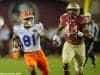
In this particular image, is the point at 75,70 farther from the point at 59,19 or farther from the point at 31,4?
the point at 31,4

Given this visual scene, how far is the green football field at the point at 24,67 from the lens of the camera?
2.20 meters

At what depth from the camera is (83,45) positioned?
87.0 inches

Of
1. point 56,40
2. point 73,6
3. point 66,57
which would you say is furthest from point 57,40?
point 73,6

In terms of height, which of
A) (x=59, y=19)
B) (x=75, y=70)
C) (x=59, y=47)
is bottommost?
(x=75, y=70)

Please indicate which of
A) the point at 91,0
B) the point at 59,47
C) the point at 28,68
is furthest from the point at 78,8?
the point at 28,68

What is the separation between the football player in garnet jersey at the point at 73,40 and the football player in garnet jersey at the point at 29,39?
4.8 inches

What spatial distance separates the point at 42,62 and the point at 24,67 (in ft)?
0.36

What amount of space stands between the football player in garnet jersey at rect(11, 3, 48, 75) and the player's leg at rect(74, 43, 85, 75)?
18 cm

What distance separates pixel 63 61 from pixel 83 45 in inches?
5.8

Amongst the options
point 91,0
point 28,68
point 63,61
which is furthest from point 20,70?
point 91,0

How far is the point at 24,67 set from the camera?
2.21 m

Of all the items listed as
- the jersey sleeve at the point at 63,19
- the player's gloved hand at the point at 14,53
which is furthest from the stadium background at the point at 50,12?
the player's gloved hand at the point at 14,53

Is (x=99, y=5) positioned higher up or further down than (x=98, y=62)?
higher up

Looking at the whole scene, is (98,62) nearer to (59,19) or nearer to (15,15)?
(59,19)
